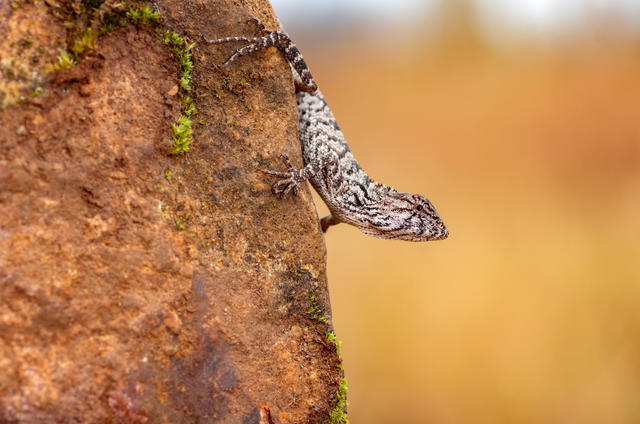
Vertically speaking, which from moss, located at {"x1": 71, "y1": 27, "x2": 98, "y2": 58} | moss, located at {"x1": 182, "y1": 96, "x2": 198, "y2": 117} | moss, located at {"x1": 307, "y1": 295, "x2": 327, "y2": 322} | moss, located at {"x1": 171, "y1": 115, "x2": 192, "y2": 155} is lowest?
moss, located at {"x1": 307, "y1": 295, "x2": 327, "y2": 322}

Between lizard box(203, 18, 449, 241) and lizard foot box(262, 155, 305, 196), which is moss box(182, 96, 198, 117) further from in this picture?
lizard box(203, 18, 449, 241)

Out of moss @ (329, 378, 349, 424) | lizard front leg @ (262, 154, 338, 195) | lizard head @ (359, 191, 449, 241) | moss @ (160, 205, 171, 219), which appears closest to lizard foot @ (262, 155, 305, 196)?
lizard front leg @ (262, 154, 338, 195)

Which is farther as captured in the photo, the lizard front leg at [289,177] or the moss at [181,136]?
the lizard front leg at [289,177]

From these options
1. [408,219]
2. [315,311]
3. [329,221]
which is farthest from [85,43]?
[408,219]

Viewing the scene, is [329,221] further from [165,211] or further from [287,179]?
[165,211]

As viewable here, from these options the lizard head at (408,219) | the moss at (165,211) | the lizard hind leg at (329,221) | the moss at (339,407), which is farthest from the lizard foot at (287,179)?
the moss at (339,407)

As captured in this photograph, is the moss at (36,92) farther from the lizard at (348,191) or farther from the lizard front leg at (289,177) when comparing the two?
the lizard at (348,191)
